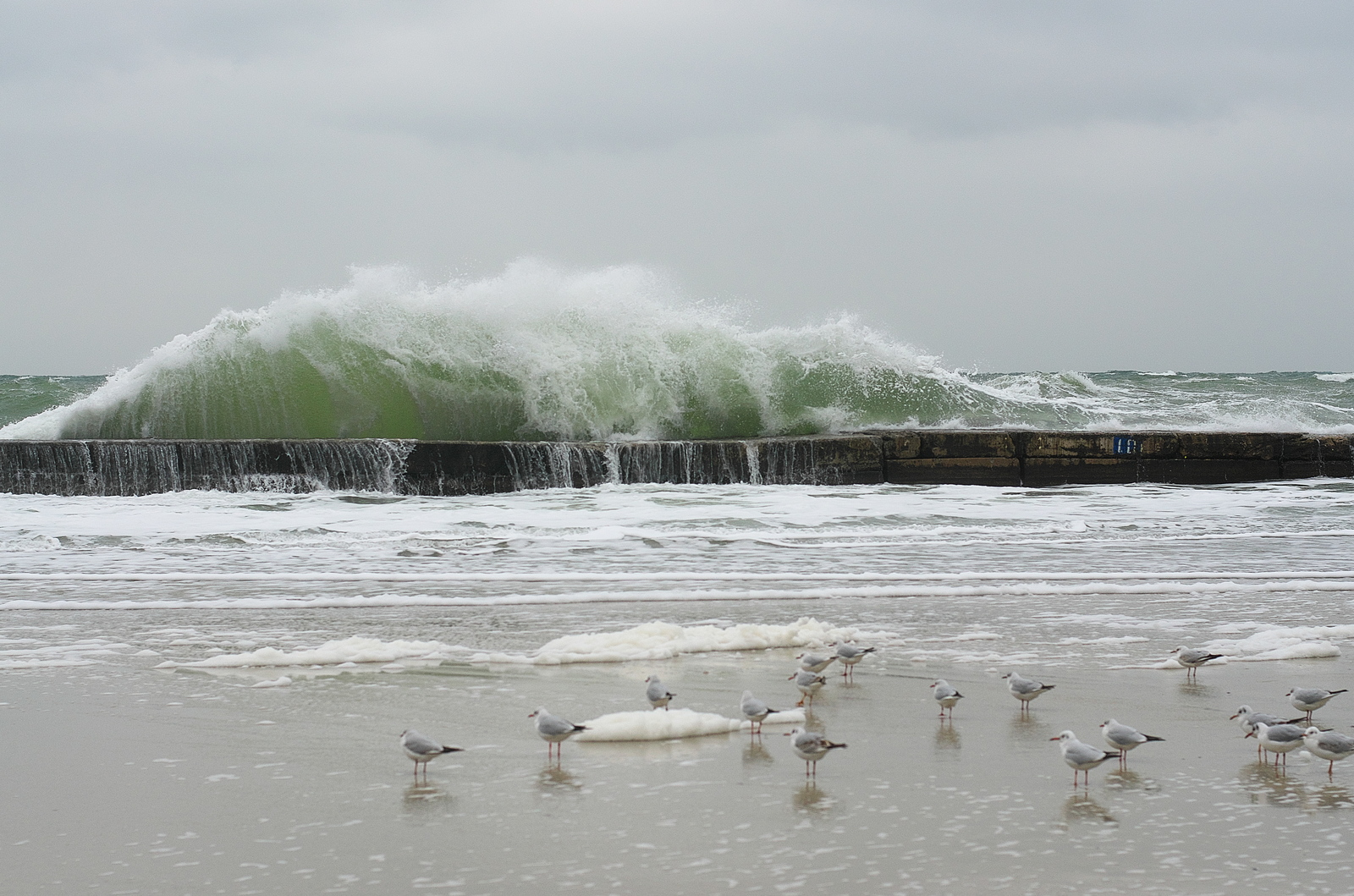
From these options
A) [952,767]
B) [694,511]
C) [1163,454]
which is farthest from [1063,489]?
[952,767]

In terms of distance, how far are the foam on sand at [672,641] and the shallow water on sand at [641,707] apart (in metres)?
0.05

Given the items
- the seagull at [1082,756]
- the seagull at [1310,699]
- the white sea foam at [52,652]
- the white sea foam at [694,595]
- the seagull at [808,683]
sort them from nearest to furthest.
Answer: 1. the seagull at [1082,756]
2. the seagull at [1310,699]
3. the seagull at [808,683]
4. the white sea foam at [52,652]
5. the white sea foam at [694,595]

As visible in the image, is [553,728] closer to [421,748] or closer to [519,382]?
[421,748]

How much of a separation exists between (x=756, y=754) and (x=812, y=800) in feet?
1.43

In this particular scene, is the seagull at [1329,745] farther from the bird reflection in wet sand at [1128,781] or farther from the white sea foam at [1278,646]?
the white sea foam at [1278,646]

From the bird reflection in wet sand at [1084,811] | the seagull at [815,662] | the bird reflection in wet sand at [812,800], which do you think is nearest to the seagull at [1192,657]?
the seagull at [815,662]

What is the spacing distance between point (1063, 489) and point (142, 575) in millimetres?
9159

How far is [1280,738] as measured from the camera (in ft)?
9.96

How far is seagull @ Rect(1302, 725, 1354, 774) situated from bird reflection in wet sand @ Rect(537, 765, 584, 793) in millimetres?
1870

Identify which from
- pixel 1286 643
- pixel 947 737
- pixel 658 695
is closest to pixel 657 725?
pixel 658 695

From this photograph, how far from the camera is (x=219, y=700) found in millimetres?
3881

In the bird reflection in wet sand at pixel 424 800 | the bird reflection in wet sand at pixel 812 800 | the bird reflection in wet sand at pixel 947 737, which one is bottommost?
the bird reflection in wet sand at pixel 812 800

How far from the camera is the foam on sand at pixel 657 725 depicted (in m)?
3.39

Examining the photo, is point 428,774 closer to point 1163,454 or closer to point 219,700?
point 219,700
